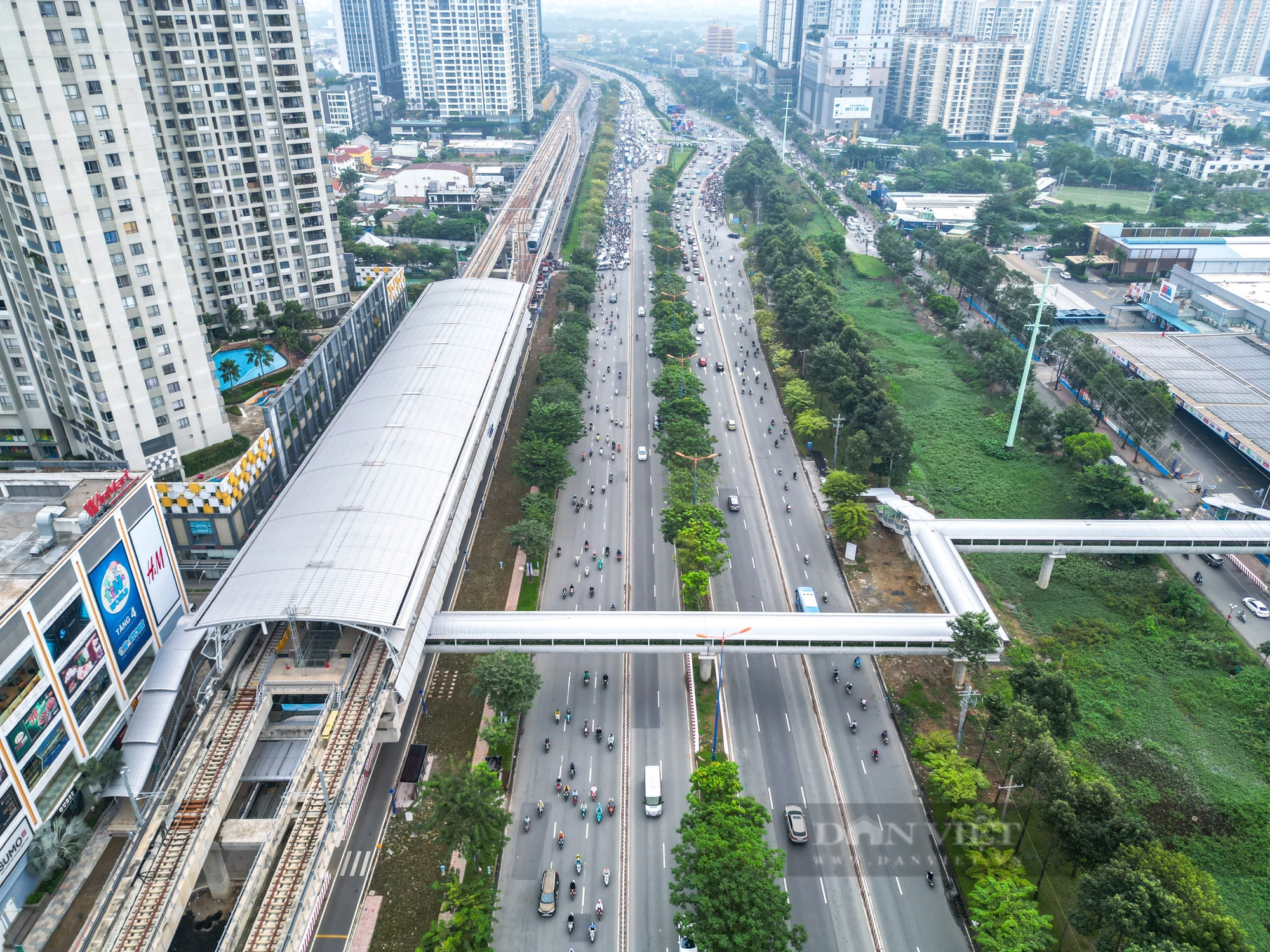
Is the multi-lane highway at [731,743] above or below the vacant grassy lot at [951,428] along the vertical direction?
below

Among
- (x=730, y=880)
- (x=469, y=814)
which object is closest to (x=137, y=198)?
(x=469, y=814)

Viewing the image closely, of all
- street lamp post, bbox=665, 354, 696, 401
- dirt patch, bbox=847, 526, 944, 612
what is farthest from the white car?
street lamp post, bbox=665, 354, 696, 401

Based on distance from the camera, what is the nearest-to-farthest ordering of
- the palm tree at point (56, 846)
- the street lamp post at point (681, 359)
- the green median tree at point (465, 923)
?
the green median tree at point (465, 923) < the palm tree at point (56, 846) < the street lamp post at point (681, 359)

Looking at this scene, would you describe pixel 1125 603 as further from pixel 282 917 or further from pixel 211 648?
pixel 211 648

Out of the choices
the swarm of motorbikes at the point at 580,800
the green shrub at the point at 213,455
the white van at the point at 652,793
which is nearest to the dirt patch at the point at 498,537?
the swarm of motorbikes at the point at 580,800

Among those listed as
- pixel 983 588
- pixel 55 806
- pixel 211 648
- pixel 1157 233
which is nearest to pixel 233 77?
pixel 211 648

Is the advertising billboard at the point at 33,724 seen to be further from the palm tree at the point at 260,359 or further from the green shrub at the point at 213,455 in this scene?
the palm tree at the point at 260,359
